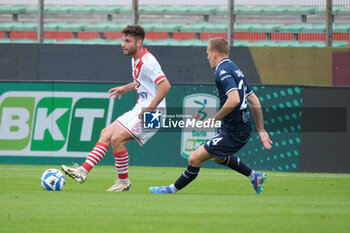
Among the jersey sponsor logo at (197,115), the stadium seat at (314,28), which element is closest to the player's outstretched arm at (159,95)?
the jersey sponsor logo at (197,115)

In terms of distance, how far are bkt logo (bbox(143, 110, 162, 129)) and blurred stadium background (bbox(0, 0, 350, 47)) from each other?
7883 millimetres

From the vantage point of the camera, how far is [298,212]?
20.6 ft

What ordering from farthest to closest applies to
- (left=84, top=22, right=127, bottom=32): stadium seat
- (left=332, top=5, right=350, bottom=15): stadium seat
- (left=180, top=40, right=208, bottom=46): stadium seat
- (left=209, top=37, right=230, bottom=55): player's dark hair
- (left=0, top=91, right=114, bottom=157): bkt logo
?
(left=84, top=22, right=127, bottom=32): stadium seat
(left=180, top=40, right=208, bottom=46): stadium seat
(left=332, top=5, right=350, bottom=15): stadium seat
(left=0, top=91, right=114, bottom=157): bkt logo
(left=209, top=37, right=230, bottom=55): player's dark hair

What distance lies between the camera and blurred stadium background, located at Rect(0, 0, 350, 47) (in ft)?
52.5

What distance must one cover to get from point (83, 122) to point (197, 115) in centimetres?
229

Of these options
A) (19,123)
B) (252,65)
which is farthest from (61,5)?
(252,65)

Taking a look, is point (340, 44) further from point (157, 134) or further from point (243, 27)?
point (157, 134)

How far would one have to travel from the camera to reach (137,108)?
27.9ft

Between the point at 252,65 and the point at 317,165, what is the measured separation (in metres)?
3.72

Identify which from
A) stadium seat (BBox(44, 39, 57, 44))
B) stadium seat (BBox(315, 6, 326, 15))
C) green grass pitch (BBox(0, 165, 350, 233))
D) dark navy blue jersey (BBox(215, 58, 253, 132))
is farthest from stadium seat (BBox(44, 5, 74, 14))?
dark navy blue jersey (BBox(215, 58, 253, 132))

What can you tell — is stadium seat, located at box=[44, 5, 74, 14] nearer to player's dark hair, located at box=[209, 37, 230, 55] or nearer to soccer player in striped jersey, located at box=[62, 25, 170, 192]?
soccer player in striped jersey, located at box=[62, 25, 170, 192]

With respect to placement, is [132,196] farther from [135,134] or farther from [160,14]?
[160,14]

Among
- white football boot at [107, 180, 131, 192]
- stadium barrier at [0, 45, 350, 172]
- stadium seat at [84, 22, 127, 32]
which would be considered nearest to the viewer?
white football boot at [107, 180, 131, 192]

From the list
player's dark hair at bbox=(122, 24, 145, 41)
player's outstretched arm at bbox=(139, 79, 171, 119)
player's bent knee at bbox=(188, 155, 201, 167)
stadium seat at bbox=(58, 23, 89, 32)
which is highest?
player's dark hair at bbox=(122, 24, 145, 41)
